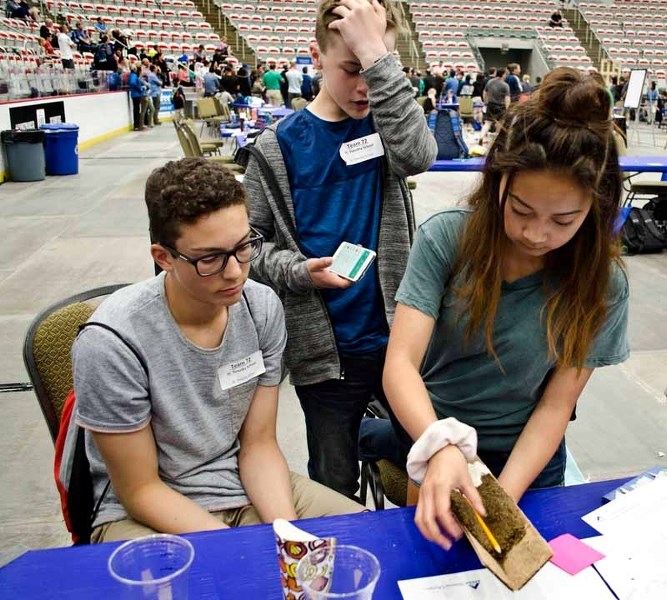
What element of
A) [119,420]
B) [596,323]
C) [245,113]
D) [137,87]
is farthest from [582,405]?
[137,87]

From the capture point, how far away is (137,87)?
49.0 feet

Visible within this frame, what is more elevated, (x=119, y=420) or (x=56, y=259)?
(x=119, y=420)

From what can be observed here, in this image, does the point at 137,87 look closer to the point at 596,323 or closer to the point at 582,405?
the point at 582,405

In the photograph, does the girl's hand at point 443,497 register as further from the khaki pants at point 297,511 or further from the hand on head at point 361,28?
the hand on head at point 361,28

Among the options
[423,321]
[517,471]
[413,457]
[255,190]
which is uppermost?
[255,190]

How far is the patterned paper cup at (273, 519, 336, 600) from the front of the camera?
2.53 feet

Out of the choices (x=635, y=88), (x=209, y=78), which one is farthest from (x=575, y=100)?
(x=209, y=78)

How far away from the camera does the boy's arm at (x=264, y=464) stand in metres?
1.38

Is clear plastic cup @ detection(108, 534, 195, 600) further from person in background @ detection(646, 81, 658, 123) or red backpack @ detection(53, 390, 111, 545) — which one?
person in background @ detection(646, 81, 658, 123)

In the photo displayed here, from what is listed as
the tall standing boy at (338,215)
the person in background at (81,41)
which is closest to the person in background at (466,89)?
the person in background at (81,41)

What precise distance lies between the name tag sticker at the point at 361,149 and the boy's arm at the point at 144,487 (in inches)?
31.0

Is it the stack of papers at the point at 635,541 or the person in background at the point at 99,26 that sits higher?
the person in background at the point at 99,26

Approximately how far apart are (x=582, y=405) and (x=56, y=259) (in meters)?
4.06

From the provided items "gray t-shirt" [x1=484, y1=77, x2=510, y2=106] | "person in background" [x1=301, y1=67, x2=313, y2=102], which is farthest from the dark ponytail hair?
"person in background" [x1=301, y1=67, x2=313, y2=102]
